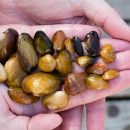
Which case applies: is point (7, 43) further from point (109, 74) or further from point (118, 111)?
point (118, 111)

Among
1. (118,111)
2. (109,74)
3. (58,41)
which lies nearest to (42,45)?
(58,41)

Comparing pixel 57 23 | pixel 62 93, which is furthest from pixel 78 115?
pixel 57 23

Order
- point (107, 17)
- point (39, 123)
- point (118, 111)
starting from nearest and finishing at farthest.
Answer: point (39, 123) < point (107, 17) < point (118, 111)

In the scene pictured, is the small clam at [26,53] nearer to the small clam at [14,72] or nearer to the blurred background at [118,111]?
the small clam at [14,72]

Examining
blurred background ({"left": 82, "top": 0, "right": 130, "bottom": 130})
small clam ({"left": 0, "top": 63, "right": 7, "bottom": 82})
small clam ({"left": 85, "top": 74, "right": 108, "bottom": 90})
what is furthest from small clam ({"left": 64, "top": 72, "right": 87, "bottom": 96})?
blurred background ({"left": 82, "top": 0, "right": 130, "bottom": 130})

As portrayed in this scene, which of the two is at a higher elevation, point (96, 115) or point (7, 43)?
point (7, 43)

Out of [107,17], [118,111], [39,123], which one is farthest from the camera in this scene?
[118,111]

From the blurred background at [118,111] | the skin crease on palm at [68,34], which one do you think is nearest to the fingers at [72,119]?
the skin crease on palm at [68,34]
